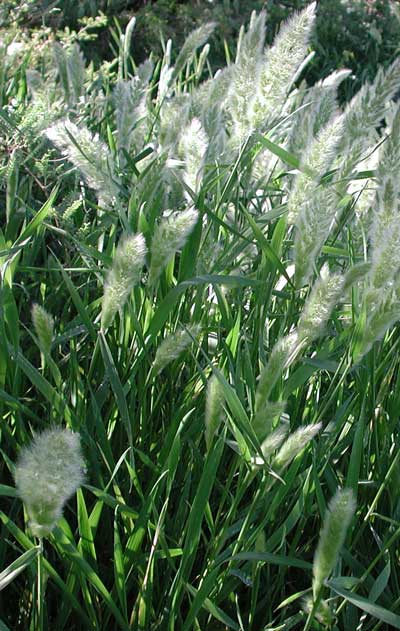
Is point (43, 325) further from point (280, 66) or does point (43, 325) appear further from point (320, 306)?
point (280, 66)

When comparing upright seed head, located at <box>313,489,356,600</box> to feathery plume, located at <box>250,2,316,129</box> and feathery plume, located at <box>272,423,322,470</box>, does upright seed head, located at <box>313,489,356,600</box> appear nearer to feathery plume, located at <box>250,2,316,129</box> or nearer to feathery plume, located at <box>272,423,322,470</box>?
feathery plume, located at <box>272,423,322,470</box>

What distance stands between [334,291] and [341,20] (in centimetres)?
476

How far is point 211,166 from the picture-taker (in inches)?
64.7

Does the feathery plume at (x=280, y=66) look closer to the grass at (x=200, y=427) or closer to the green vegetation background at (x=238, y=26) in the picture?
the grass at (x=200, y=427)

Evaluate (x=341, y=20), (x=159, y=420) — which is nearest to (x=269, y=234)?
(x=159, y=420)

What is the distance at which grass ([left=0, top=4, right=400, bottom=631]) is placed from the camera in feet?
4.05

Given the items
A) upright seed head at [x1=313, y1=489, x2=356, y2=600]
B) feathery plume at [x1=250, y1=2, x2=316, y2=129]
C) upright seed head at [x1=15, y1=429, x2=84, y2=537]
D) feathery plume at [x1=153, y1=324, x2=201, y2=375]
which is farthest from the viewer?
feathery plume at [x1=250, y1=2, x2=316, y2=129]

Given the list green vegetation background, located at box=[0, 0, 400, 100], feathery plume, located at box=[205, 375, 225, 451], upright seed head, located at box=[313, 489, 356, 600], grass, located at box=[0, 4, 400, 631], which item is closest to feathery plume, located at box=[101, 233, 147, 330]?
grass, located at box=[0, 4, 400, 631]

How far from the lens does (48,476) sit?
2.95 ft

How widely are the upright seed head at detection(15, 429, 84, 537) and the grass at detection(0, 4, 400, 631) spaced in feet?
0.45

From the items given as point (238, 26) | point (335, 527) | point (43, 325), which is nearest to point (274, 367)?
point (335, 527)

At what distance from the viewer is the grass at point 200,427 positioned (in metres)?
1.23

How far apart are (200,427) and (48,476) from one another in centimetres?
58

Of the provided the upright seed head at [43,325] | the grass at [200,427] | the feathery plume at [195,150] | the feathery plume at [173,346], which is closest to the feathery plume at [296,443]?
the grass at [200,427]
